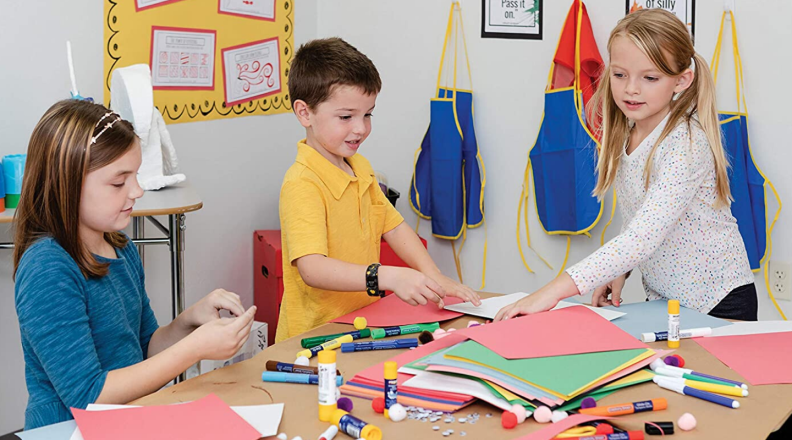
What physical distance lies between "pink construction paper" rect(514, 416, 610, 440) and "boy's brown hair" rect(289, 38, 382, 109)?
0.93 metres

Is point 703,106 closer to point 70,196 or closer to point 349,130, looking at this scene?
point 349,130

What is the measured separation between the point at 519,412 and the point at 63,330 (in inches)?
26.9

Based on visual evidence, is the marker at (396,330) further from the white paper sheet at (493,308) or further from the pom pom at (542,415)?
the pom pom at (542,415)

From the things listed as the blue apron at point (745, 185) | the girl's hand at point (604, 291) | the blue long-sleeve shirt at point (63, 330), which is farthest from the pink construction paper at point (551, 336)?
the blue apron at point (745, 185)

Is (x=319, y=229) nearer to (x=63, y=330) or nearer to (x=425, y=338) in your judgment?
(x=425, y=338)

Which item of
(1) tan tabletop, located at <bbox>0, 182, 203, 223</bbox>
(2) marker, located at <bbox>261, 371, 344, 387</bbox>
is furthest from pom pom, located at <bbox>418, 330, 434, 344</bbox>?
(1) tan tabletop, located at <bbox>0, 182, 203, 223</bbox>

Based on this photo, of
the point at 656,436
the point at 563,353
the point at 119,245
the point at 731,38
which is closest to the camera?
the point at 656,436

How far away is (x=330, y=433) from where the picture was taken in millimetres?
1023

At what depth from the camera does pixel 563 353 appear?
127cm

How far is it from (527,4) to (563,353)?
2231mm

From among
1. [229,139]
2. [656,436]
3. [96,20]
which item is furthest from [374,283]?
[229,139]

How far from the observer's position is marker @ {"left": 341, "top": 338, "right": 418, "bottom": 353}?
1366 mm

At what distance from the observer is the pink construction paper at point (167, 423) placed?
1.01 metres

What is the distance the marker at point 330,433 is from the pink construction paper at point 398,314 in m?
0.50
